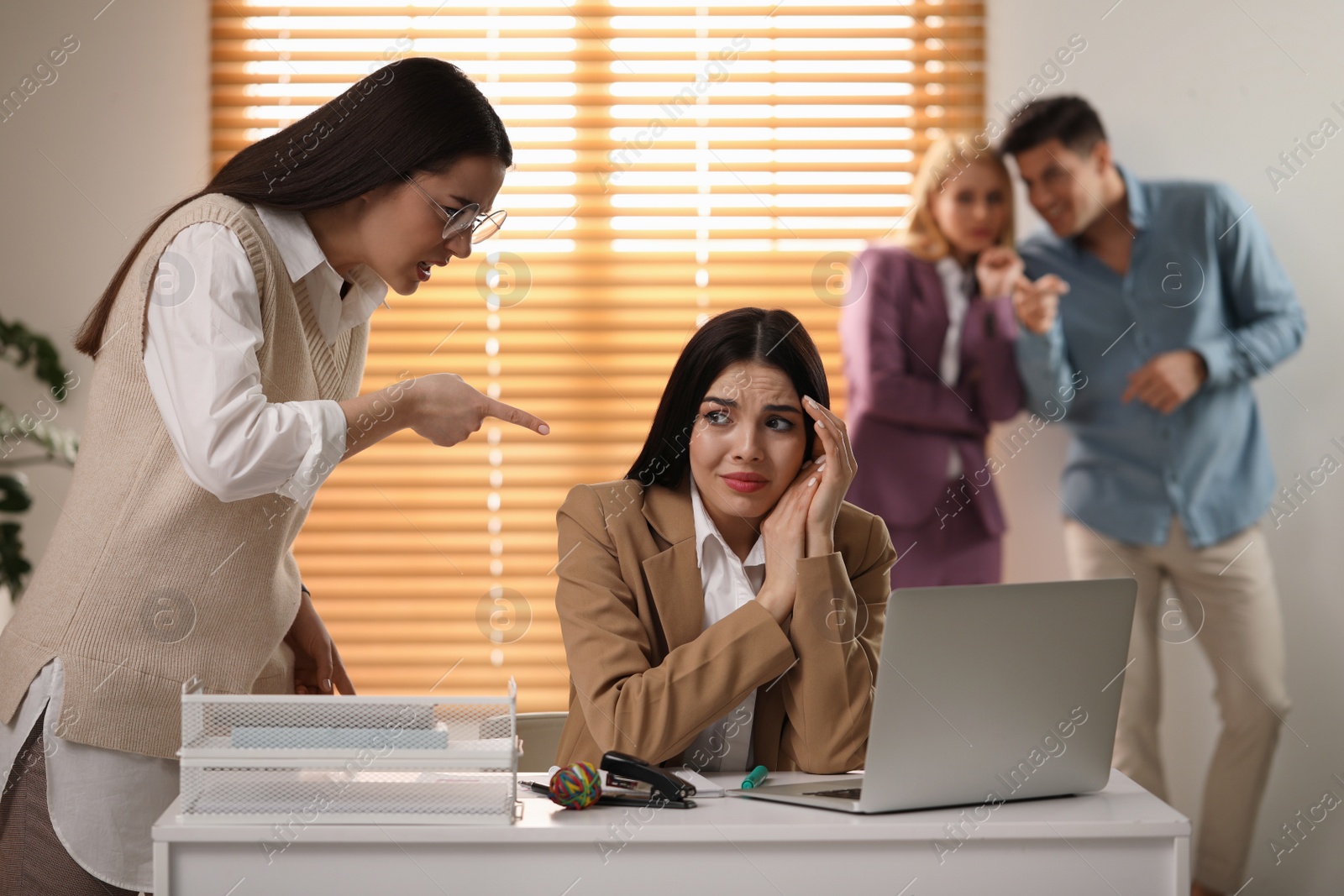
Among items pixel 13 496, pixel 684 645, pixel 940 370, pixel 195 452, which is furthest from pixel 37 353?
pixel 940 370

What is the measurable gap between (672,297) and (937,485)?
39.5 inches

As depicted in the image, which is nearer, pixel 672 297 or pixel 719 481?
pixel 719 481

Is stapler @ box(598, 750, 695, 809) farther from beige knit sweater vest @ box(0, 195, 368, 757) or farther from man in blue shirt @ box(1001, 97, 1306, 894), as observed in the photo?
man in blue shirt @ box(1001, 97, 1306, 894)

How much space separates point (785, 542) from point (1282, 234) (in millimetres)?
2347

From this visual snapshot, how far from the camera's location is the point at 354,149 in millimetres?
1370

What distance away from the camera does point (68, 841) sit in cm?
126

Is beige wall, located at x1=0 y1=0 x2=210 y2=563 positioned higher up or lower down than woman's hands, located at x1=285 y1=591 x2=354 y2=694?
higher up

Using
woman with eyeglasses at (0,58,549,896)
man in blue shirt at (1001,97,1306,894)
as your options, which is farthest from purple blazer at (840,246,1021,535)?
woman with eyeglasses at (0,58,549,896)

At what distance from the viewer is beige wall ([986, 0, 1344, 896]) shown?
10.4 feet

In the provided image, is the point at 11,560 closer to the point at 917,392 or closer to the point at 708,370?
the point at 708,370

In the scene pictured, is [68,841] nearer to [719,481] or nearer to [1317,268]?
[719,481]

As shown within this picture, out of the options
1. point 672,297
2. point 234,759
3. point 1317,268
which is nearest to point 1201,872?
point 1317,268

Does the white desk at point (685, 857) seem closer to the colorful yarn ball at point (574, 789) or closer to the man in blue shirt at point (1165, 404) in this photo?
the colorful yarn ball at point (574, 789)

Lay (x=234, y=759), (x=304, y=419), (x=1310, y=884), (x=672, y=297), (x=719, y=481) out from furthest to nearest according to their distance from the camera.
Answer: (x=672, y=297)
(x=1310, y=884)
(x=719, y=481)
(x=304, y=419)
(x=234, y=759)
